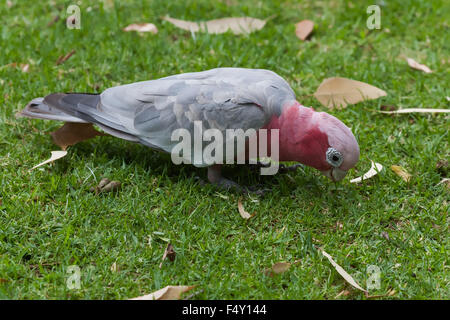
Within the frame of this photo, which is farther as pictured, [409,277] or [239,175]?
[239,175]

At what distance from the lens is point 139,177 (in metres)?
3.83

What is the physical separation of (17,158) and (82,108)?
0.62 meters

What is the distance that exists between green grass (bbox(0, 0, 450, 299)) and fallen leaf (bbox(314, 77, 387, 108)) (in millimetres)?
93

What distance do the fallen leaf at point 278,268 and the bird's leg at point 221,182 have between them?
29.1 inches

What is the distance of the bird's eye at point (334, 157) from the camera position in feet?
11.1

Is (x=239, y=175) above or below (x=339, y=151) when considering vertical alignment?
below

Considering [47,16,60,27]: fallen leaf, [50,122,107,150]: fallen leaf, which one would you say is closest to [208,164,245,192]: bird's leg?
[50,122,107,150]: fallen leaf

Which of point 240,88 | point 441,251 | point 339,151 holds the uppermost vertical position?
point 240,88

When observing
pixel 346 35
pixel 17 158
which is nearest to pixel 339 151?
pixel 17 158

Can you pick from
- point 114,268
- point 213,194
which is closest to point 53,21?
point 213,194

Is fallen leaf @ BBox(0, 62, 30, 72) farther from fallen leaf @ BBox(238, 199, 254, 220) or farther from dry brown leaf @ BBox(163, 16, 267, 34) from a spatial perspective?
fallen leaf @ BBox(238, 199, 254, 220)

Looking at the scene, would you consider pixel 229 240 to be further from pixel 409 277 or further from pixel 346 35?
pixel 346 35

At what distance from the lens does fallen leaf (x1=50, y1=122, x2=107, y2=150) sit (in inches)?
157
